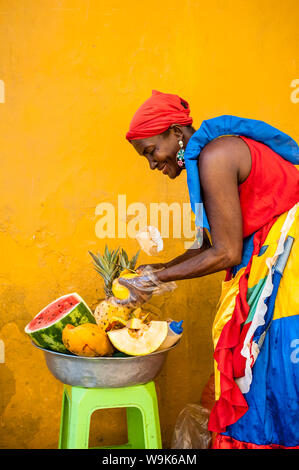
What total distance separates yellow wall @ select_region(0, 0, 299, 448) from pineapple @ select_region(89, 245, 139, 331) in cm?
76

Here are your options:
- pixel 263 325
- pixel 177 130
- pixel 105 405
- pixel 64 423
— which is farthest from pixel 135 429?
pixel 177 130

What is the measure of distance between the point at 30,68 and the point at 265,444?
2682 millimetres

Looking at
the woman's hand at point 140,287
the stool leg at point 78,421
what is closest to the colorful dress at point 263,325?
the woman's hand at point 140,287

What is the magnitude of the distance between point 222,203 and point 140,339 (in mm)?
709

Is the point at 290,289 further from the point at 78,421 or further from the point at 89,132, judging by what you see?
the point at 89,132

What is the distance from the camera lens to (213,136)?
2.26m

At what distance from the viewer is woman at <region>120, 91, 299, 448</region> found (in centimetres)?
208

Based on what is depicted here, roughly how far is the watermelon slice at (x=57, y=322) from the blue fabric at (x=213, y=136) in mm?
721

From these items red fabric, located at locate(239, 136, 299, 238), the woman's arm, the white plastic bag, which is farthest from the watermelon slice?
the white plastic bag

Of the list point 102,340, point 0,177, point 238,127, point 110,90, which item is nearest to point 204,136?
point 238,127

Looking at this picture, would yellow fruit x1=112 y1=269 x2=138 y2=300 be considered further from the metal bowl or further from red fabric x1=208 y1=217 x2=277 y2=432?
red fabric x1=208 y1=217 x2=277 y2=432

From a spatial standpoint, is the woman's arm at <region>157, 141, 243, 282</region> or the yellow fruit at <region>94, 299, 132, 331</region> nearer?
the woman's arm at <region>157, 141, 243, 282</region>

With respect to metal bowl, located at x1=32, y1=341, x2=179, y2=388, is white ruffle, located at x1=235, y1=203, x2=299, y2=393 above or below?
above
